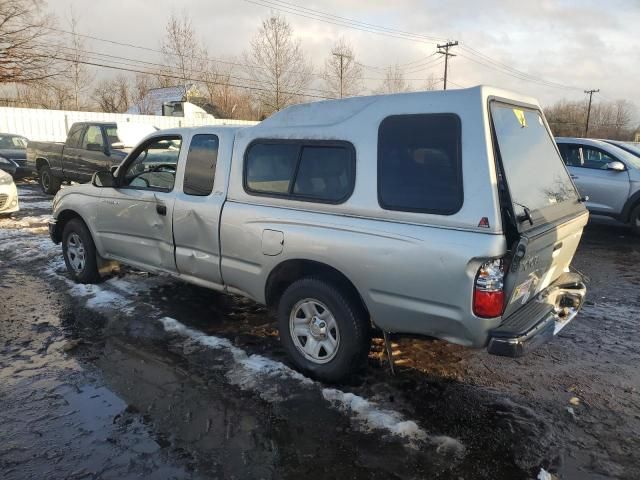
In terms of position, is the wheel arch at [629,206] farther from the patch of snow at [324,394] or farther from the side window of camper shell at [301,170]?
the patch of snow at [324,394]

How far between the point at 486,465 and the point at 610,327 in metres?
2.92

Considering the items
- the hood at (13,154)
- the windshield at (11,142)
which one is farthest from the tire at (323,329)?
the windshield at (11,142)

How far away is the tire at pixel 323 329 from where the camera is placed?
3463 millimetres

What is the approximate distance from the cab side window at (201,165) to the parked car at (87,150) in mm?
7061

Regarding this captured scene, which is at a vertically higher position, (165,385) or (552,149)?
(552,149)

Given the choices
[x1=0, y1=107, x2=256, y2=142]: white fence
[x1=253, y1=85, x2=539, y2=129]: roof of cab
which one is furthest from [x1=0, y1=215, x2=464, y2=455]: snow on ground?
[x1=0, y1=107, x2=256, y2=142]: white fence

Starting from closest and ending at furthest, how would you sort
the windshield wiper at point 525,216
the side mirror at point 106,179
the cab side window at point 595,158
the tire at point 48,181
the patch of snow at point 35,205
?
1. the windshield wiper at point 525,216
2. the side mirror at point 106,179
3. the cab side window at point 595,158
4. the patch of snow at point 35,205
5. the tire at point 48,181

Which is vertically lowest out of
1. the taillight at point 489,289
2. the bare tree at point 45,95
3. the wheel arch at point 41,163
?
the taillight at point 489,289

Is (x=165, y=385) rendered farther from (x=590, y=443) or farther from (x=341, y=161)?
(x=590, y=443)

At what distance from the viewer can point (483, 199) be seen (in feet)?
9.48

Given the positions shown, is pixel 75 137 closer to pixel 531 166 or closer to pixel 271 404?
pixel 271 404

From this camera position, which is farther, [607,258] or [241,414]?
[607,258]

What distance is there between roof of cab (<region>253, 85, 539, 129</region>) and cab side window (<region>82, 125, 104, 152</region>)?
8899 mm

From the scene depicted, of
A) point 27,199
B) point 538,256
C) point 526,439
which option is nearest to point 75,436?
point 526,439
